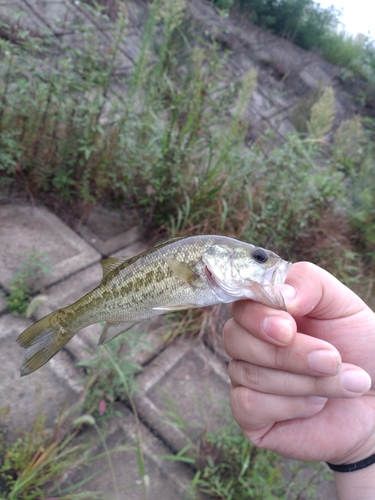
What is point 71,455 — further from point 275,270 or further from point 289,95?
point 289,95

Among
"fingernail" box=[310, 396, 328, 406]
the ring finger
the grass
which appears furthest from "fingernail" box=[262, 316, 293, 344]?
the grass

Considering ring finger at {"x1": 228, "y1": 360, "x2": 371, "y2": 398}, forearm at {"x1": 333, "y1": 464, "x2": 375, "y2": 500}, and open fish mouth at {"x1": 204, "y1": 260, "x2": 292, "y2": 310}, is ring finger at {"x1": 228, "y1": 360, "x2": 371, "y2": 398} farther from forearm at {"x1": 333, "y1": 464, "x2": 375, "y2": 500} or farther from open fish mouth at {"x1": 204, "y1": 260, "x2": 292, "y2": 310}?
forearm at {"x1": 333, "y1": 464, "x2": 375, "y2": 500}

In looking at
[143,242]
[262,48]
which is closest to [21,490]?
[143,242]

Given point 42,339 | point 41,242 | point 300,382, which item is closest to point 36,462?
point 42,339

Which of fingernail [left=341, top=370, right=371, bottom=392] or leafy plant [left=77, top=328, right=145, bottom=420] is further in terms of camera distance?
leafy plant [left=77, top=328, right=145, bottom=420]

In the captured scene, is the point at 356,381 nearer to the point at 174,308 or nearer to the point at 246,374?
the point at 246,374

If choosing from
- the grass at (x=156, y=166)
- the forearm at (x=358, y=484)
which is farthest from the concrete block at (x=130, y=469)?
the forearm at (x=358, y=484)
